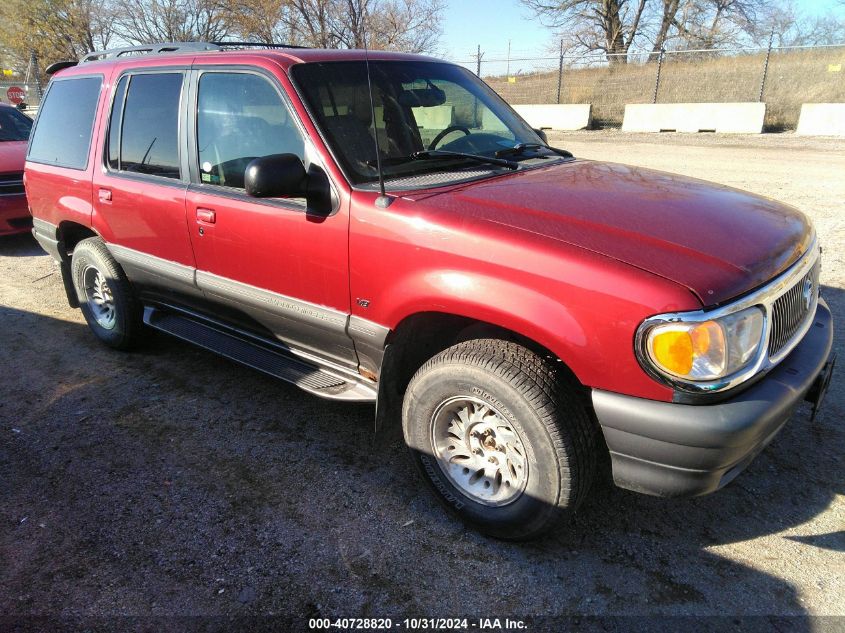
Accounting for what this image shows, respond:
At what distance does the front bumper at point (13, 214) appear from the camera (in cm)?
718

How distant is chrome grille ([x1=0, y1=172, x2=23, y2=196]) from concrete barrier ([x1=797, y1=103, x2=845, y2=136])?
59.5ft

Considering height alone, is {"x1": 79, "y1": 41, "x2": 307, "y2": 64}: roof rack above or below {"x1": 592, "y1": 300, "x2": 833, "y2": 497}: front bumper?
above

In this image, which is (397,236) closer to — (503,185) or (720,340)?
(503,185)

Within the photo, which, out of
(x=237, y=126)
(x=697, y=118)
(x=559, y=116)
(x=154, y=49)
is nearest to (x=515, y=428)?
(x=237, y=126)

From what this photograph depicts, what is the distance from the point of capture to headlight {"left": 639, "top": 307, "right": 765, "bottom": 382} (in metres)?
1.99

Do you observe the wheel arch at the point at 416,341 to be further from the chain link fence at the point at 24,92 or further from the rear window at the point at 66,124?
the chain link fence at the point at 24,92

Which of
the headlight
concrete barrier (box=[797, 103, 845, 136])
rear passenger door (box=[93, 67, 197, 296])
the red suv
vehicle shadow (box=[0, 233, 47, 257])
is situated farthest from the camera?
concrete barrier (box=[797, 103, 845, 136])

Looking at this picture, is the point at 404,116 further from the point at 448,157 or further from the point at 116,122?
the point at 116,122

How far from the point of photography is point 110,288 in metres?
4.35

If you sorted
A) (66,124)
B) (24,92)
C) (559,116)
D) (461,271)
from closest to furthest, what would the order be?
1. (461,271)
2. (66,124)
3. (24,92)
4. (559,116)

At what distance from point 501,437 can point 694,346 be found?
2.85 feet

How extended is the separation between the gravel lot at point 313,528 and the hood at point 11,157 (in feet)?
14.4

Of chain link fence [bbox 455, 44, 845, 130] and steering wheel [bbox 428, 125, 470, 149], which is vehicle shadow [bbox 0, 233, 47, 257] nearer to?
steering wheel [bbox 428, 125, 470, 149]

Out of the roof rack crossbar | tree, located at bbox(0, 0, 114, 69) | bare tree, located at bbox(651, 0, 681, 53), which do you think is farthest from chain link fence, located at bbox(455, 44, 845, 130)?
tree, located at bbox(0, 0, 114, 69)
